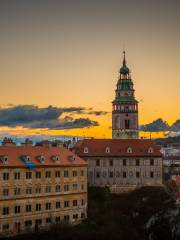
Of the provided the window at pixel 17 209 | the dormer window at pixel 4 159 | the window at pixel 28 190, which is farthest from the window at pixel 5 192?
the dormer window at pixel 4 159

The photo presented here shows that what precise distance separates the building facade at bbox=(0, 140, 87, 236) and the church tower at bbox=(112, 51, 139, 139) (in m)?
40.9

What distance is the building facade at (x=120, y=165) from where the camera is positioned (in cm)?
10644

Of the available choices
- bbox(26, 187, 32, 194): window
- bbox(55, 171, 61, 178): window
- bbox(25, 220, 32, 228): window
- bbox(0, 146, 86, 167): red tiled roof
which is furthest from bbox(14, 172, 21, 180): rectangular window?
bbox(55, 171, 61, 178): window

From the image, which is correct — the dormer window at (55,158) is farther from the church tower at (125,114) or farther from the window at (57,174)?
the church tower at (125,114)

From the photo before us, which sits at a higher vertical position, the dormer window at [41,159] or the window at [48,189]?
the dormer window at [41,159]

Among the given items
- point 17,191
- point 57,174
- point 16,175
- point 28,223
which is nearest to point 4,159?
point 16,175

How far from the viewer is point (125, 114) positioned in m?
133

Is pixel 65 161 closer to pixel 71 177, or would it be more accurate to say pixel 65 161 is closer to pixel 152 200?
pixel 71 177

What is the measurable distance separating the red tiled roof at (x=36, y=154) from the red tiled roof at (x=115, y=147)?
566 inches

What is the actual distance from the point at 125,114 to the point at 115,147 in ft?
83.4

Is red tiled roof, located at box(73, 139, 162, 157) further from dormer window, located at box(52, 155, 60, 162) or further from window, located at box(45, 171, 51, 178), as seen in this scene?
window, located at box(45, 171, 51, 178)

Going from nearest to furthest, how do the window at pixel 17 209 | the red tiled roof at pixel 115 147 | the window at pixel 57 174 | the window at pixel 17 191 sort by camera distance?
the window at pixel 17 209, the window at pixel 17 191, the window at pixel 57 174, the red tiled roof at pixel 115 147

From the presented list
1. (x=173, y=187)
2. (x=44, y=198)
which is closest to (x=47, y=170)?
(x=44, y=198)

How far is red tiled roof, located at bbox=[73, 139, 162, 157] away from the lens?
107500 millimetres
